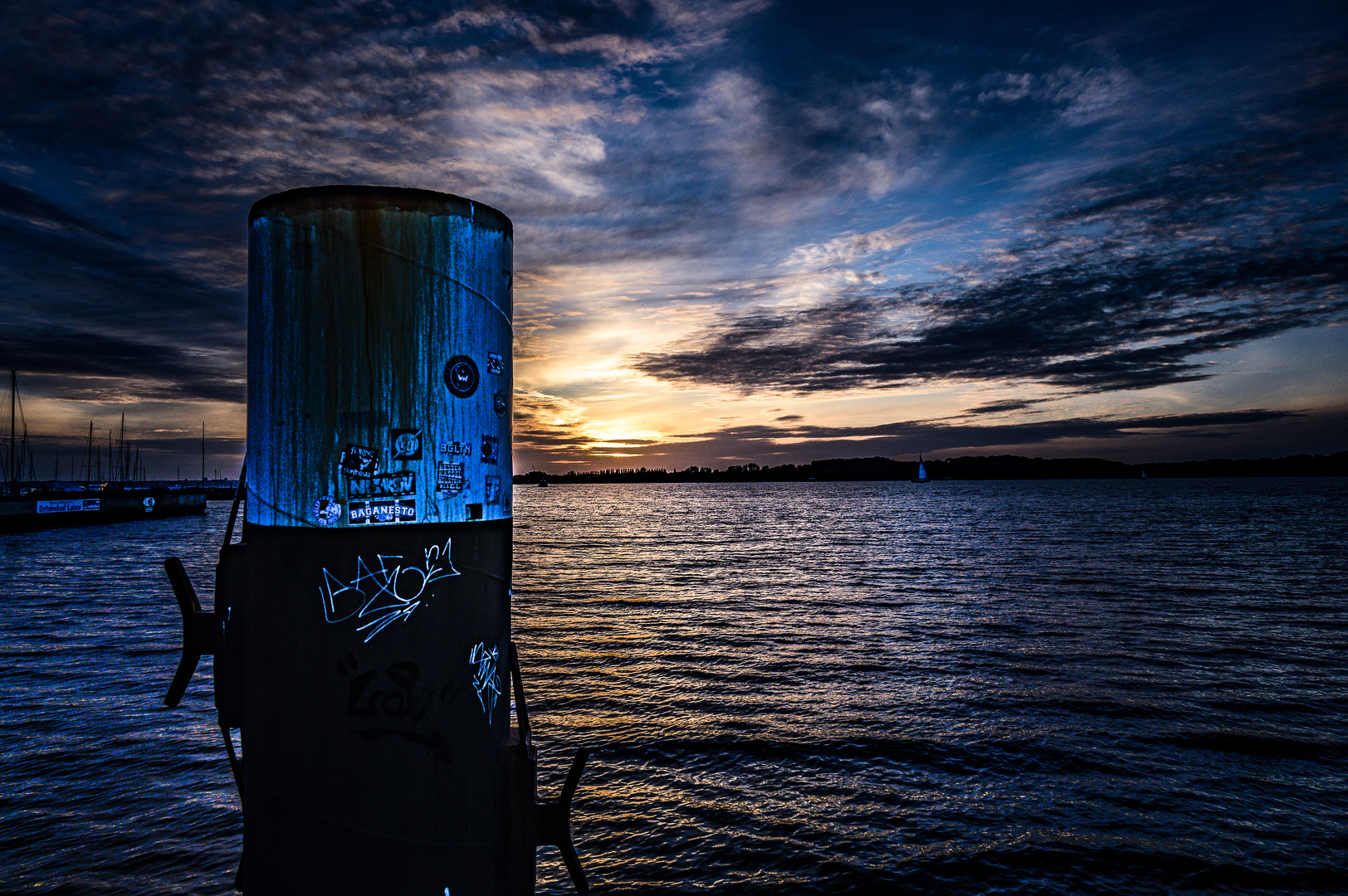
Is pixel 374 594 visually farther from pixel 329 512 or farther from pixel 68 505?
pixel 68 505

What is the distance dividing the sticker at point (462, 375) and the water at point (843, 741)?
21.2 feet

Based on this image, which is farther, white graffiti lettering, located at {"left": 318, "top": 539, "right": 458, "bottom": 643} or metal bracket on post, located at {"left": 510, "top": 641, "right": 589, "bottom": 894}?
metal bracket on post, located at {"left": 510, "top": 641, "right": 589, "bottom": 894}

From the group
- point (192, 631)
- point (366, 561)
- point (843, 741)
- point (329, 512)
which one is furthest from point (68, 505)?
point (366, 561)

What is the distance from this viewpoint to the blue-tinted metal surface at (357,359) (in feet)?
7.48

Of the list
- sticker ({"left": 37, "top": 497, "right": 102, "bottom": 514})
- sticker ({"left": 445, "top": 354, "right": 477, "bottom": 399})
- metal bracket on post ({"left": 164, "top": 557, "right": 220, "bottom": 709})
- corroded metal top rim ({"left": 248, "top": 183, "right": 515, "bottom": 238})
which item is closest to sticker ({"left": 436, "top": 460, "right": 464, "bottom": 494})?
sticker ({"left": 445, "top": 354, "right": 477, "bottom": 399})

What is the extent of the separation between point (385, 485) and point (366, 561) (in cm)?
26

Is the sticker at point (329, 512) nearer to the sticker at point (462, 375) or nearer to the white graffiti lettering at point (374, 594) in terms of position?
the white graffiti lettering at point (374, 594)

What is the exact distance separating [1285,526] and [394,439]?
261 ft

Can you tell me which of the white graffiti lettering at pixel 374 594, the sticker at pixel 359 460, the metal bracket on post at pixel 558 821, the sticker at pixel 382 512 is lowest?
the metal bracket on post at pixel 558 821

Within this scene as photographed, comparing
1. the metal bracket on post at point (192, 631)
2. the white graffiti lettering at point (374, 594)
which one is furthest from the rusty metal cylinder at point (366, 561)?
the metal bracket on post at point (192, 631)

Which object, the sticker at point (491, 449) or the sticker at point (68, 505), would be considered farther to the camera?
the sticker at point (68, 505)

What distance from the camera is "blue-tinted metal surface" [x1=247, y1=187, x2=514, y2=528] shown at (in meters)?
2.28

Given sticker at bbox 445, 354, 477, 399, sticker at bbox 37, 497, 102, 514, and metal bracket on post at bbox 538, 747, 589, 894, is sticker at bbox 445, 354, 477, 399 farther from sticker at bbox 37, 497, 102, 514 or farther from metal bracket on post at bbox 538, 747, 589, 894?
sticker at bbox 37, 497, 102, 514

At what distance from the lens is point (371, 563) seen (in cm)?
224
